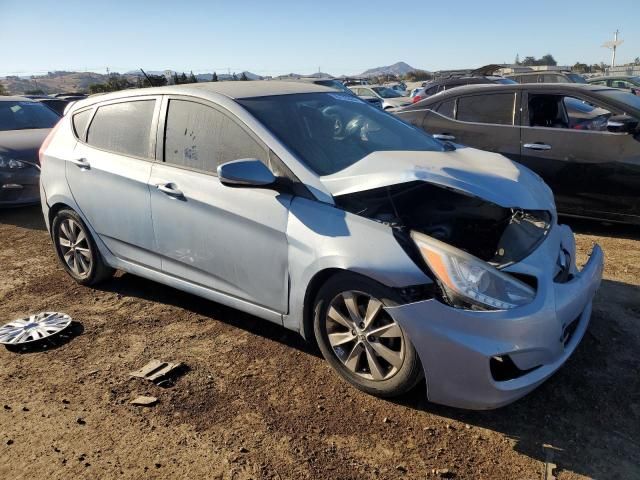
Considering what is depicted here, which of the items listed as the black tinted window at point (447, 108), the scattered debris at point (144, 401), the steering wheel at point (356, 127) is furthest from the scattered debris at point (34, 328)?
the black tinted window at point (447, 108)

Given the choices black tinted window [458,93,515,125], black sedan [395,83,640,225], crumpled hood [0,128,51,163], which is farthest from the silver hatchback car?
crumpled hood [0,128,51,163]

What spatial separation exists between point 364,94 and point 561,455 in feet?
70.7

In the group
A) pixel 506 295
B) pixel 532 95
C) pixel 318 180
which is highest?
pixel 532 95

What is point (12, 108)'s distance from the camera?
873cm

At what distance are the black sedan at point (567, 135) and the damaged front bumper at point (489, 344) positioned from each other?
7.95 ft

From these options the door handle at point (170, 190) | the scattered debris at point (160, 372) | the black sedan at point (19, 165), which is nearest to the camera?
the scattered debris at point (160, 372)

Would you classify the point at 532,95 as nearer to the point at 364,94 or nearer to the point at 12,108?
the point at 12,108

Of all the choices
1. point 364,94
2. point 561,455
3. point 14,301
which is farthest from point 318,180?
point 364,94

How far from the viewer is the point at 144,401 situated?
3021mm

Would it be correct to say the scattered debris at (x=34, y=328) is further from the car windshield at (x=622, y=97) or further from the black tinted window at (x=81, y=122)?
the car windshield at (x=622, y=97)

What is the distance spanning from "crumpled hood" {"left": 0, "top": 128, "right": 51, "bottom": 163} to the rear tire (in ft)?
10.7

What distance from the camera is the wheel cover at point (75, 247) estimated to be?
4.53 m

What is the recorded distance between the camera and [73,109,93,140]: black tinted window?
4.44 metres

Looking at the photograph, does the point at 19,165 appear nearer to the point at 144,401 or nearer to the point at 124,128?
A: the point at 124,128
